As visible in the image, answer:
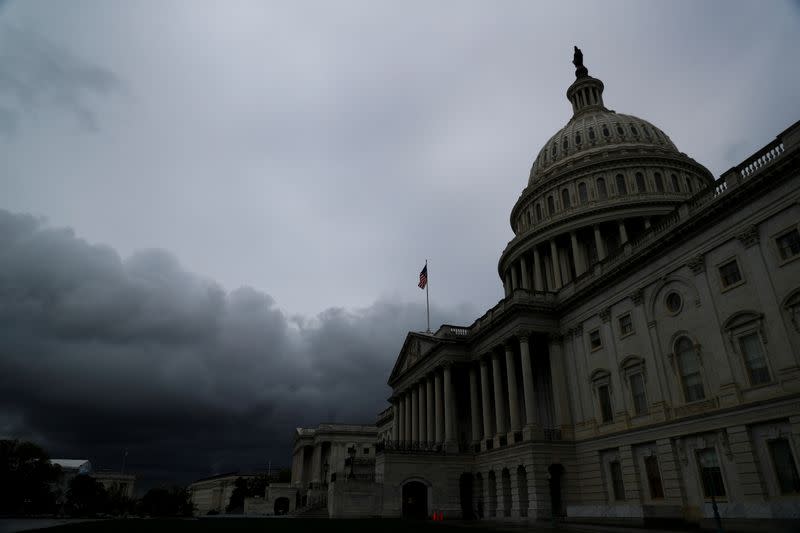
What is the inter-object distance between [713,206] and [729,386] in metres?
10.1

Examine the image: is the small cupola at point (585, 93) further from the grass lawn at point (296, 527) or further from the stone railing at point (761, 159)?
the grass lawn at point (296, 527)

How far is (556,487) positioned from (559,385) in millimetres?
7759

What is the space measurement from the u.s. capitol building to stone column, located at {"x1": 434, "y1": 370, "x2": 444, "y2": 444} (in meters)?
0.29

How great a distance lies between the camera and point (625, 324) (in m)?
37.4

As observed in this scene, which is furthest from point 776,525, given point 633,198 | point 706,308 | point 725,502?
point 633,198

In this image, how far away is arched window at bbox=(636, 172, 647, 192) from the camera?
6166 centimetres

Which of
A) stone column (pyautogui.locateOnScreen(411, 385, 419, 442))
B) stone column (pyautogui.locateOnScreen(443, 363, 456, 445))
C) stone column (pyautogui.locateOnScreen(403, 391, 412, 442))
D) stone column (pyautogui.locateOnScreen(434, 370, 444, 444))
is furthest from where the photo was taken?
stone column (pyautogui.locateOnScreen(403, 391, 412, 442))

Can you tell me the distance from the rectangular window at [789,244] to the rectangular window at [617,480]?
17799 millimetres

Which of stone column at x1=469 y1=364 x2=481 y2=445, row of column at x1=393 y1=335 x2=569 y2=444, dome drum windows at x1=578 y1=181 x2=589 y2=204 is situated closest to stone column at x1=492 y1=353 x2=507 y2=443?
row of column at x1=393 y1=335 x2=569 y2=444

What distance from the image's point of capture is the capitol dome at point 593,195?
59000mm

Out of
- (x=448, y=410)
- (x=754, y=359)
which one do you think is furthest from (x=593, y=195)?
(x=754, y=359)

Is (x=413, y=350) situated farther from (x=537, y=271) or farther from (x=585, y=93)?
(x=585, y=93)

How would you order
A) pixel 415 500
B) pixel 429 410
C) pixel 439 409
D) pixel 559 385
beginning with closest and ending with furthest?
1. pixel 559 385
2. pixel 415 500
3. pixel 439 409
4. pixel 429 410

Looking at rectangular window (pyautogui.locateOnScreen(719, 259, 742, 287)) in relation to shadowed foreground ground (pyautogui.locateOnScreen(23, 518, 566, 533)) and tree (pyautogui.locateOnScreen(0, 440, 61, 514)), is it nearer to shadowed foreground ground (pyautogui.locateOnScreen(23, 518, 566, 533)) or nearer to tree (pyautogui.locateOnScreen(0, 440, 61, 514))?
shadowed foreground ground (pyautogui.locateOnScreen(23, 518, 566, 533))
